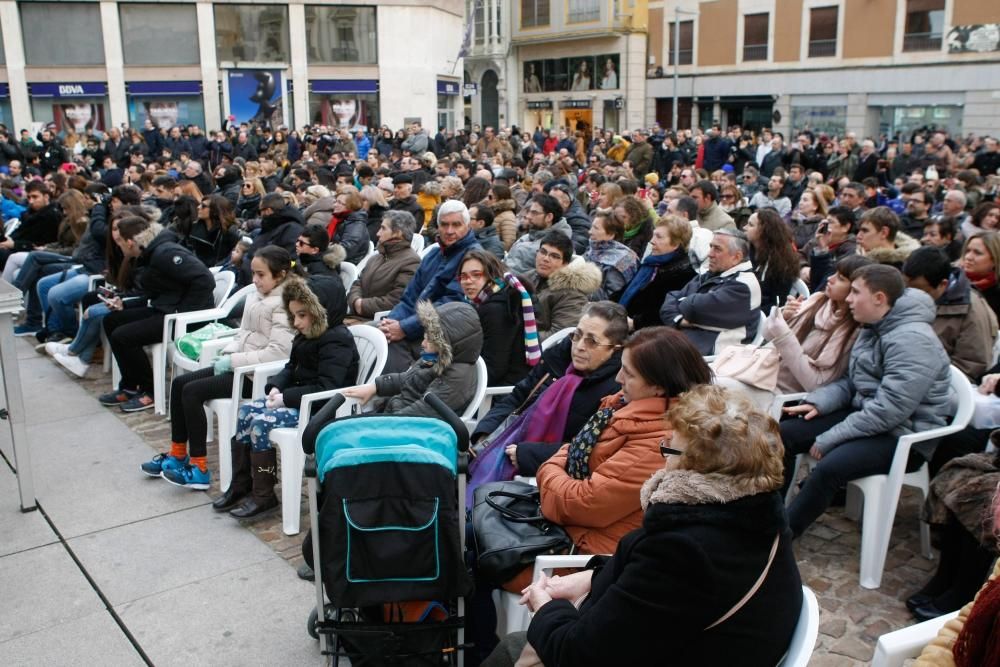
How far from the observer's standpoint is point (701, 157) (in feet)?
63.7

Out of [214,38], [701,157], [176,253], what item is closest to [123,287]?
[176,253]

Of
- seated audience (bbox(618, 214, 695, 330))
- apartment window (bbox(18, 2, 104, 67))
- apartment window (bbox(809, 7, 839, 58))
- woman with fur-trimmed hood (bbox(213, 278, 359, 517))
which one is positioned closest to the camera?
woman with fur-trimmed hood (bbox(213, 278, 359, 517))

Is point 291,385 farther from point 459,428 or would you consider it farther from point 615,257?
point 615,257

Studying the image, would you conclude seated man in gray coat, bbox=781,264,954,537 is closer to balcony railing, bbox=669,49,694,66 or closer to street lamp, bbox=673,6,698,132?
street lamp, bbox=673,6,698,132

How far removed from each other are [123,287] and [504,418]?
4.28 m

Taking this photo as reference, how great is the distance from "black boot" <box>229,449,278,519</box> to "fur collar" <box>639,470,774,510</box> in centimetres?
301

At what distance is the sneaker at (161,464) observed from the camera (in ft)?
17.0

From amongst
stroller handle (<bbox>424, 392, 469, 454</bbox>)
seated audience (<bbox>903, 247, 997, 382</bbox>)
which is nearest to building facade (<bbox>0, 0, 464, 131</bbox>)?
seated audience (<bbox>903, 247, 997, 382</bbox>)

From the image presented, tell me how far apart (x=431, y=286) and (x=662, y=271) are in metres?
1.61

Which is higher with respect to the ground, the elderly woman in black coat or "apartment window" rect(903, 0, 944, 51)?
"apartment window" rect(903, 0, 944, 51)

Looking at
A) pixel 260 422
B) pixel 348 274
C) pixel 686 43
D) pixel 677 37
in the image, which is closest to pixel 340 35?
pixel 677 37

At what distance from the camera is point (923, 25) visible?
A: 99.7ft

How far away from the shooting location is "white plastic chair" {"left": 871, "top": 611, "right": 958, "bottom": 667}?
242 cm

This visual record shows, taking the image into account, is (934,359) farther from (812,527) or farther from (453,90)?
(453,90)
